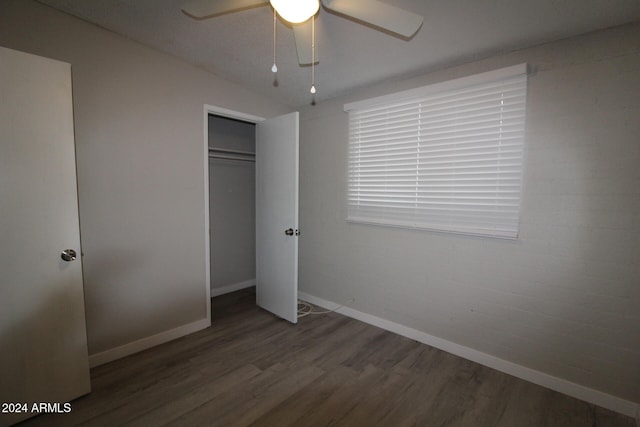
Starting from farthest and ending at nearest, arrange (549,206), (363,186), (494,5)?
(363,186) → (549,206) → (494,5)

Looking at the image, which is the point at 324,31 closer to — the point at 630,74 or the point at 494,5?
the point at 494,5

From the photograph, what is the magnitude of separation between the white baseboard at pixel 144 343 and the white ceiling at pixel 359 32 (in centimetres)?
243

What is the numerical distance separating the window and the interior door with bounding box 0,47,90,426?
2342 millimetres

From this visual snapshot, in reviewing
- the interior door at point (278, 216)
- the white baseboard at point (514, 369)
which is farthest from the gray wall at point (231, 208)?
the white baseboard at point (514, 369)

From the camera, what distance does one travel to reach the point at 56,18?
6.07 feet

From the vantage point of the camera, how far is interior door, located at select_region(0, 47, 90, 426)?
5.00ft

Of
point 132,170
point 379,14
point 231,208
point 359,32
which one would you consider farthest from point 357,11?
point 231,208

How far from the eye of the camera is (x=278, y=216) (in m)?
3.00

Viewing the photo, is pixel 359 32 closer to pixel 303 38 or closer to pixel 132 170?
pixel 303 38

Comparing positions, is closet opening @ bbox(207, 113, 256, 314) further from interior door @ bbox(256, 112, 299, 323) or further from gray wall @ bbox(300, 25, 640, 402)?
gray wall @ bbox(300, 25, 640, 402)

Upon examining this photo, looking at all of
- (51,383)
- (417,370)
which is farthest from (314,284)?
(51,383)

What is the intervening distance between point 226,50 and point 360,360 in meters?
2.75

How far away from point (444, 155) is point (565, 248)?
1.08m

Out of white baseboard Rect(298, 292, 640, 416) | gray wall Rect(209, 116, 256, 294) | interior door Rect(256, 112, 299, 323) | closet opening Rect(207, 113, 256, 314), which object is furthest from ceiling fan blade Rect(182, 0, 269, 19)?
white baseboard Rect(298, 292, 640, 416)
